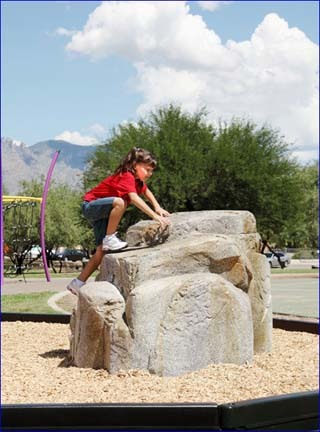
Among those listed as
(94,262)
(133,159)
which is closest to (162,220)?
(133,159)

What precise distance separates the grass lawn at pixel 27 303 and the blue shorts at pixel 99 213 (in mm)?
5996

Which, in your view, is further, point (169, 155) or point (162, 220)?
point (169, 155)

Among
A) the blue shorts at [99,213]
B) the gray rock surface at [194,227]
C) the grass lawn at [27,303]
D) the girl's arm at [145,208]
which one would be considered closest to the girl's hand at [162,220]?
the girl's arm at [145,208]

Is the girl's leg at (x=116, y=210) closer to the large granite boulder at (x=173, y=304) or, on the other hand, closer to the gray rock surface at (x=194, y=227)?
the large granite boulder at (x=173, y=304)

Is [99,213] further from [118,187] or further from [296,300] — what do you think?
[296,300]

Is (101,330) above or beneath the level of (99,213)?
beneath

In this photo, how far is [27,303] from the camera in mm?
16266

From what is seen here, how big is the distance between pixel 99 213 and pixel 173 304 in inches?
62.4

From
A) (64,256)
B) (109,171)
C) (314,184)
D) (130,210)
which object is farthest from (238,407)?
(314,184)

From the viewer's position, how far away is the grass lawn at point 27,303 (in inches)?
580

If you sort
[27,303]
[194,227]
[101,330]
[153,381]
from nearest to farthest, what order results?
[153,381] < [101,330] < [194,227] < [27,303]

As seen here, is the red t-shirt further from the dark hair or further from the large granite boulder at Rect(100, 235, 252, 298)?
the large granite boulder at Rect(100, 235, 252, 298)

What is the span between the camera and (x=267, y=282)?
845 cm

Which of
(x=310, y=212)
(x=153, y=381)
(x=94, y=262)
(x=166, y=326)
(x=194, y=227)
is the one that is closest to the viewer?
(x=153, y=381)
